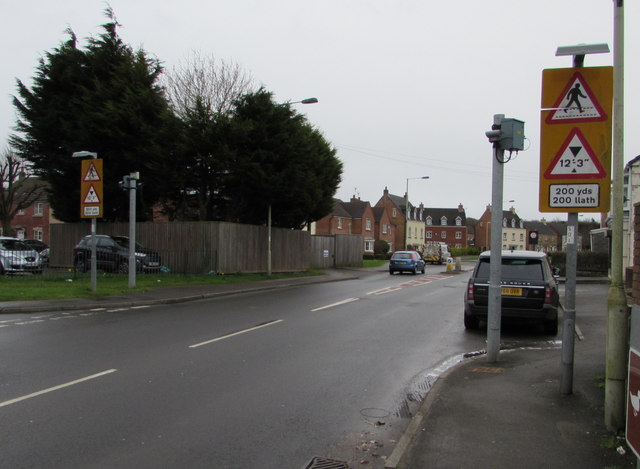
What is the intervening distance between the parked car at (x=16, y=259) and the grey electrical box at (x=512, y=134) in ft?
69.1

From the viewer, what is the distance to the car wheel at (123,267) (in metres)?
22.3

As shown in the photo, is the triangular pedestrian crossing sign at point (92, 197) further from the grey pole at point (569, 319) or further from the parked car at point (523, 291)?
the grey pole at point (569, 319)

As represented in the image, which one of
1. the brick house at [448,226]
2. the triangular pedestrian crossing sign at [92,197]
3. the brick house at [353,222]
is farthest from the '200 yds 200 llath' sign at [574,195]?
the brick house at [448,226]

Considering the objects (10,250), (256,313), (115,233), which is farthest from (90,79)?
(256,313)

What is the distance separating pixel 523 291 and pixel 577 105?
5.47 metres

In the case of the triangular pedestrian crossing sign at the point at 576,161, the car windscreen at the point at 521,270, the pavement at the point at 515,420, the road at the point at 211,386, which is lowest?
the road at the point at 211,386

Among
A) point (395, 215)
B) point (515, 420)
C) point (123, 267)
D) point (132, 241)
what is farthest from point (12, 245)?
point (395, 215)

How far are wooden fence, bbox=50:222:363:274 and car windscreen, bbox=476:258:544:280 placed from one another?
607 inches

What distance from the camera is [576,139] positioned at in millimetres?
5734

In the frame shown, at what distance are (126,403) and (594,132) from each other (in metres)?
5.99

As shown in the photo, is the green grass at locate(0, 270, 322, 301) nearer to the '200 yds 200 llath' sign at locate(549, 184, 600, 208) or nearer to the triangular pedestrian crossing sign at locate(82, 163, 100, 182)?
the triangular pedestrian crossing sign at locate(82, 163, 100, 182)

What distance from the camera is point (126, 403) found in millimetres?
5574

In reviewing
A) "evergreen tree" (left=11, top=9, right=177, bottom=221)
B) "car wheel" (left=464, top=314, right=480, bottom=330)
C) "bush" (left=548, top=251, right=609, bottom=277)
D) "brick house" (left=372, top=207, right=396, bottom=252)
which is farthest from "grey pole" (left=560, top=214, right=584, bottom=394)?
"brick house" (left=372, top=207, right=396, bottom=252)

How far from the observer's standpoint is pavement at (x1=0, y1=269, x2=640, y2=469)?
4137 mm
